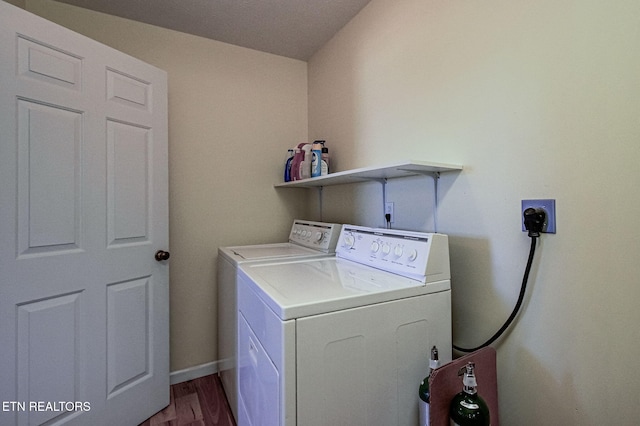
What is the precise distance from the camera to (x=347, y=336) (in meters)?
0.97

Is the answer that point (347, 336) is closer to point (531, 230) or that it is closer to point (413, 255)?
point (413, 255)

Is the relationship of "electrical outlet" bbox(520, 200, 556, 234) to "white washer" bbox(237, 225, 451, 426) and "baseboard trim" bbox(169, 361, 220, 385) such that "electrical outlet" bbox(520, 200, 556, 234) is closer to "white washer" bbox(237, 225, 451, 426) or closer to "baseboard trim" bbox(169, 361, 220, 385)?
"white washer" bbox(237, 225, 451, 426)

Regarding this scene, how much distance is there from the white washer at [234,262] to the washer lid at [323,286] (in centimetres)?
23

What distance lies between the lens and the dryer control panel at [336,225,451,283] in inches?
46.0

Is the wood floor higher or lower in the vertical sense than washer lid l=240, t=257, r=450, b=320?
lower

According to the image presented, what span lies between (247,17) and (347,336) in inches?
81.4

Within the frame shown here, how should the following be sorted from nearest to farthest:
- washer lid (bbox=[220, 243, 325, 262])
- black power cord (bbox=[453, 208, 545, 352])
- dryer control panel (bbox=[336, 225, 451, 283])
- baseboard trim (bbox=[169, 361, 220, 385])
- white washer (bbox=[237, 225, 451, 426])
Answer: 1. white washer (bbox=[237, 225, 451, 426])
2. black power cord (bbox=[453, 208, 545, 352])
3. dryer control panel (bbox=[336, 225, 451, 283])
4. washer lid (bbox=[220, 243, 325, 262])
5. baseboard trim (bbox=[169, 361, 220, 385])

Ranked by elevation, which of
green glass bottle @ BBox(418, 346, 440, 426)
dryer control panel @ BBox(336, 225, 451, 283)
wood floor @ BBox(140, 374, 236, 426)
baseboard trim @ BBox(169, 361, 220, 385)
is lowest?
wood floor @ BBox(140, 374, 236, 426)

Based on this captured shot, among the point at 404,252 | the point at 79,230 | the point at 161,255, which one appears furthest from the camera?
the point at 161,255

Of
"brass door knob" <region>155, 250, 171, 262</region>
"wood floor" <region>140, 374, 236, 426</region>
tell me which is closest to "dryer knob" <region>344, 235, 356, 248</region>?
"brass door knob" <region>155, 250, 171, 262</region>

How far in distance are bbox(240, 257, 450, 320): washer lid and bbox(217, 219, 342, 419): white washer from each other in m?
0.23

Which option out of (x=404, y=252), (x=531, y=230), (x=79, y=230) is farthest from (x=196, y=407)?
(x=531, y=230)

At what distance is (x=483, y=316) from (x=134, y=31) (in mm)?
2664

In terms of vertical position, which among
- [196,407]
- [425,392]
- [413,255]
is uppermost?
[413,255]
